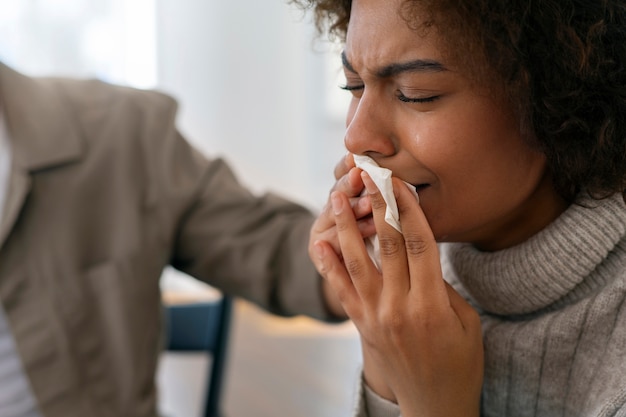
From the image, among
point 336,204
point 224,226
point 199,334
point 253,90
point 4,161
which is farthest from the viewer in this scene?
point 253,90

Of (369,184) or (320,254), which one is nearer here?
(369,184)

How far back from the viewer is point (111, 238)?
1281 millimetres

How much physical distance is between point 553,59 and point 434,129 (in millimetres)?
125

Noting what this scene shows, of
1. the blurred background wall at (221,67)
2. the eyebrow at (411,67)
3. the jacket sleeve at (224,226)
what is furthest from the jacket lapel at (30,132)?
the blurred background wall at (221,67)

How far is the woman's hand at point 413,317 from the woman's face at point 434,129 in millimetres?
38

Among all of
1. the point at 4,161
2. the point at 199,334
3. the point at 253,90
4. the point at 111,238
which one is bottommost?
the point at 253,90

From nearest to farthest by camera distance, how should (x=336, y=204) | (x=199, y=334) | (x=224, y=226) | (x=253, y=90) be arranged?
(x=336, y=204)
(x=224, y=226)
(x=199, y=334)
(x=253, y=90)

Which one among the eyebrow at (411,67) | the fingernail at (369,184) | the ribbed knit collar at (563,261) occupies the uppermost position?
the eyebrow at (411,67)

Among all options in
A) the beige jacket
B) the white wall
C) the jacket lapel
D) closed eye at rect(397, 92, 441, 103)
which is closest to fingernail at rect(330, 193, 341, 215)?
closed eye at rect(397, 92, 441, 103)

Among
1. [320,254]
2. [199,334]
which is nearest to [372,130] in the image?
[320,254]

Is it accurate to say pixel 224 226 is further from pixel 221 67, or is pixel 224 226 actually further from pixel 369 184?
pixel 221 67

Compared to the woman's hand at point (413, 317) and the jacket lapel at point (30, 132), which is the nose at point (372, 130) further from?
the jacket lapel at point (30, 132)

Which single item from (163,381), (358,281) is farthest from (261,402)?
(358,281)

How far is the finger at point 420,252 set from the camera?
74 cm
